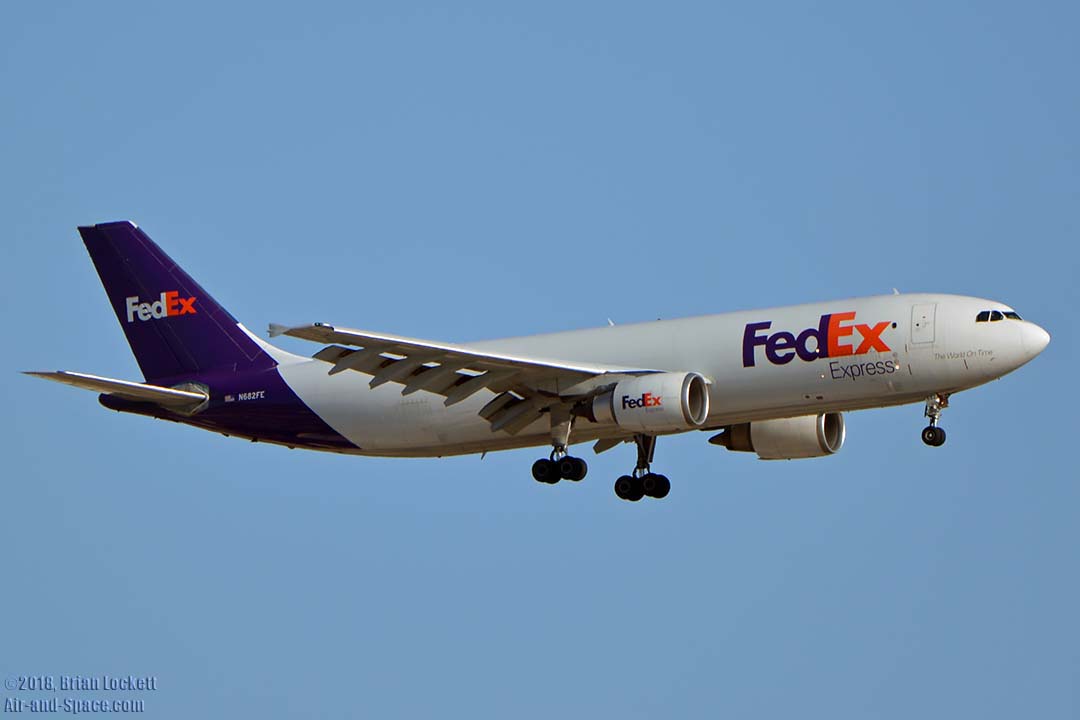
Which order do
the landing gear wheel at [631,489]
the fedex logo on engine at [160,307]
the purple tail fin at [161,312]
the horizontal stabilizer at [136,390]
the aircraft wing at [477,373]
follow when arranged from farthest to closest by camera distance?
the fedex logo on engine at [160,307], the purple tail fin at [161,312], the landing gear wheel at [631,489], the horizontal stabilizer at [136,390], the aircraft wing at [477,373]

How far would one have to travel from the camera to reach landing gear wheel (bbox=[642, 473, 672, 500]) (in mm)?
47750

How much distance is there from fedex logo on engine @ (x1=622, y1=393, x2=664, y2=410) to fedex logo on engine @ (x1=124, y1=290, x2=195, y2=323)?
1380 cm

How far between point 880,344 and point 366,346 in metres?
11.8

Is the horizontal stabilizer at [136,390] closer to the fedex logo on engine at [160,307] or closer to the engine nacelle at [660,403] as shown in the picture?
the fedex logo on engine at [160,307]

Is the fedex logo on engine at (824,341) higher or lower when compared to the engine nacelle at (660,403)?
higher

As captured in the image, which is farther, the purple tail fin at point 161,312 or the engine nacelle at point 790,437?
the purple tail fin at point 161,312

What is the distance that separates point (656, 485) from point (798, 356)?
625cm

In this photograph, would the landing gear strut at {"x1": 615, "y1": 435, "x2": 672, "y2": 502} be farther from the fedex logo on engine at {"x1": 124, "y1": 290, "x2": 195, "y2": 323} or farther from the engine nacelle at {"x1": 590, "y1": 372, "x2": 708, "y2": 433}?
the fedex logo on engine at {"x1": 124, "y1": 290, "x2": 195, "y2": 323}

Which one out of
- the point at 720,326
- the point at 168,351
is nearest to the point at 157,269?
the point at 168,351

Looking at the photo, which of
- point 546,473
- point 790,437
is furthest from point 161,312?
point 790,437

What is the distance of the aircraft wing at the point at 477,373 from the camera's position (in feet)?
139

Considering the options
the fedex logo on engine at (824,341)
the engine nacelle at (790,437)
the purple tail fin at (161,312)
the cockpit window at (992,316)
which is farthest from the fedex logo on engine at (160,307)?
the cockpit window at (992,316)

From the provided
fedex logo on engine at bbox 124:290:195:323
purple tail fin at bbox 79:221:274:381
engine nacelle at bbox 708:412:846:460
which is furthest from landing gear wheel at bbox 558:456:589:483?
fedex logo on engine at bbox 124:290:195:323

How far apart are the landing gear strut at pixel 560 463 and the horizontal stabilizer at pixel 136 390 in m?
9.62
